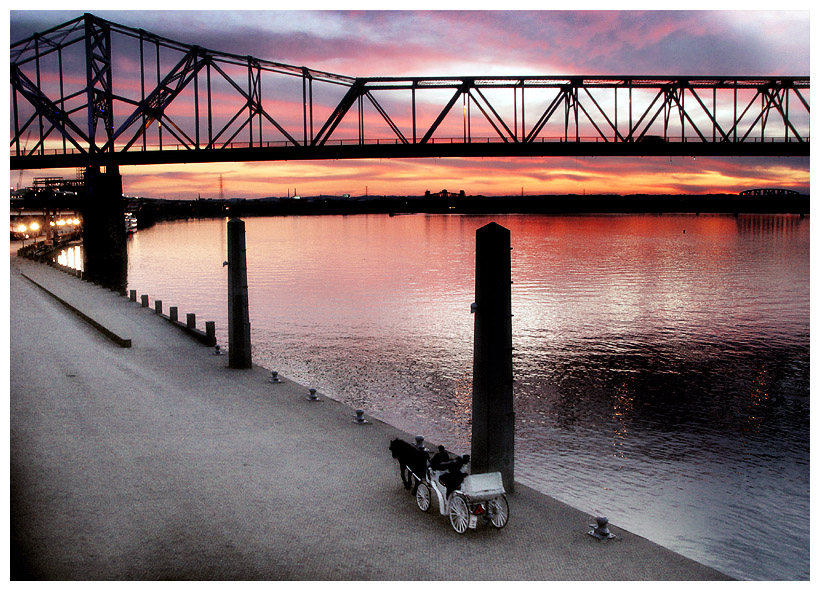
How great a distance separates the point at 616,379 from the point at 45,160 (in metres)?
60.0

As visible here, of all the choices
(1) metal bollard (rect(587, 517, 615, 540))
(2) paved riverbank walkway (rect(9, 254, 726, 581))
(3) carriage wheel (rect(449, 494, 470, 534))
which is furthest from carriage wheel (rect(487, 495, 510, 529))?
(1) metal bollard (rect(587, 517, 615, 540))

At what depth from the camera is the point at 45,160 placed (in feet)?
224

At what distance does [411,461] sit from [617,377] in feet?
48.7

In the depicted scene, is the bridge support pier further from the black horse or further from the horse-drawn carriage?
the horse-drawn carriage

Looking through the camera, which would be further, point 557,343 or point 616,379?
point 557,343

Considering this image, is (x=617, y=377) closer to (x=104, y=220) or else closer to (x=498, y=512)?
(x=498, y=512)

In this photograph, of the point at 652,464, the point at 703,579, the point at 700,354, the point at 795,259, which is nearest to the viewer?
the point at 703,579

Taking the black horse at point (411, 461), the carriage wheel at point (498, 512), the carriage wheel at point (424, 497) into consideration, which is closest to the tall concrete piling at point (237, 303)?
the black horse at point (411, 461)

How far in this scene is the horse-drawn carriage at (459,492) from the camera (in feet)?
30.3

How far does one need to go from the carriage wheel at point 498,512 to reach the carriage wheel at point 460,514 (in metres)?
0.32

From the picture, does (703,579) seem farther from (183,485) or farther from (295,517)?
(183,485)

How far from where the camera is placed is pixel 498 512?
31.1 feet

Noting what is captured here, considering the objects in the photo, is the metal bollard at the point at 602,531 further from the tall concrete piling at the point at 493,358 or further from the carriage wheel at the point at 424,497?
the carriage wheel at the point at 424,497
